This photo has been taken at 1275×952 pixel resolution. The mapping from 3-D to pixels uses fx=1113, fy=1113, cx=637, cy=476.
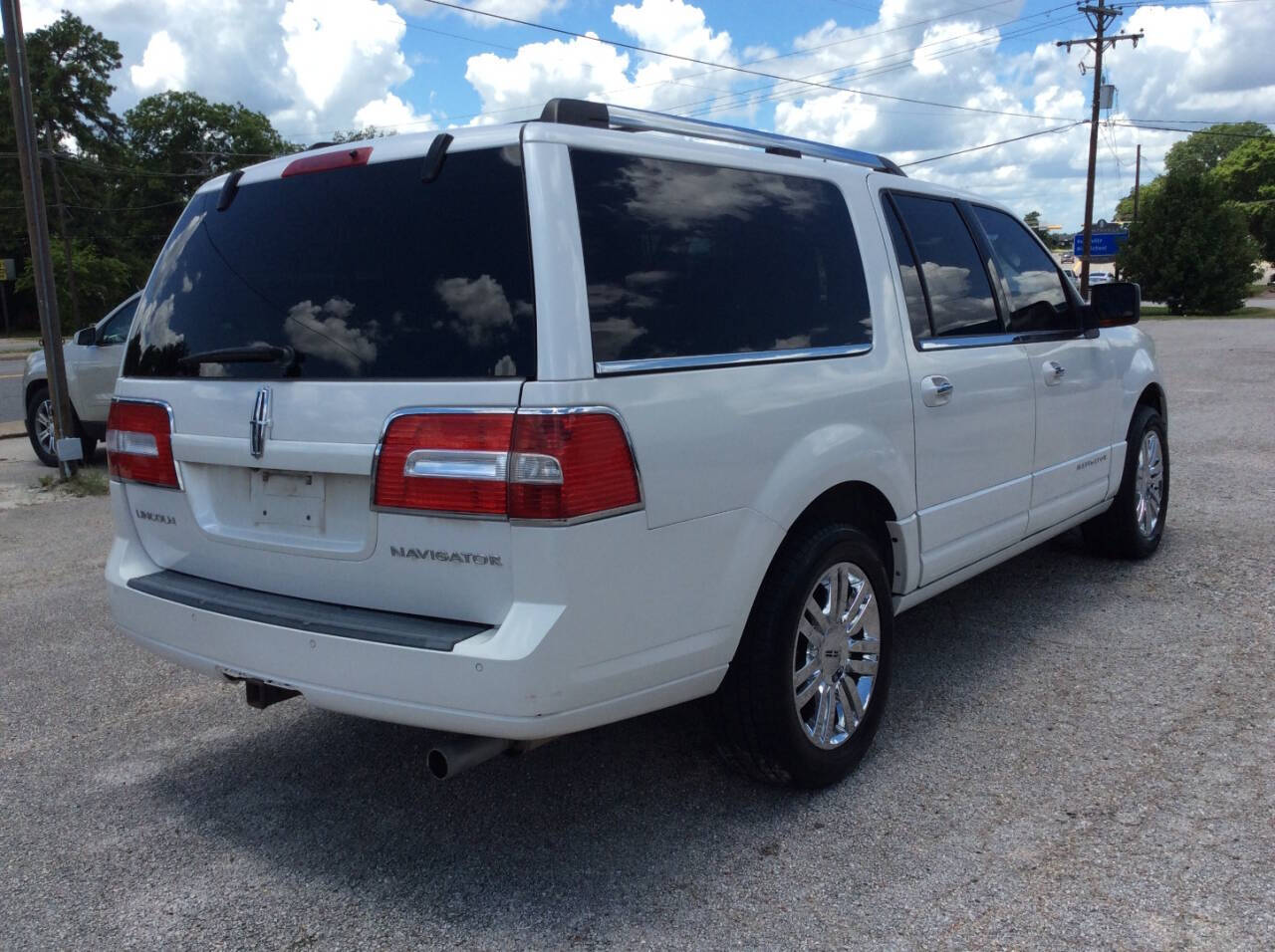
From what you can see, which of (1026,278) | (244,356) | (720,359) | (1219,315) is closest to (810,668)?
(720,359)

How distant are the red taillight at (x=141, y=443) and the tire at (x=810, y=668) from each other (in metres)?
1.76

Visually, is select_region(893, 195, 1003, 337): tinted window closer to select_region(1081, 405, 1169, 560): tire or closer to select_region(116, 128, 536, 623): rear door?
select_region(1081, 405, 1169, 560): tire

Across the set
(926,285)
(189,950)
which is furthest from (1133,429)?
(189,950)

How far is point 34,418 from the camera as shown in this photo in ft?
34.6

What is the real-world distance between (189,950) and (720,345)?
2039 millimetres

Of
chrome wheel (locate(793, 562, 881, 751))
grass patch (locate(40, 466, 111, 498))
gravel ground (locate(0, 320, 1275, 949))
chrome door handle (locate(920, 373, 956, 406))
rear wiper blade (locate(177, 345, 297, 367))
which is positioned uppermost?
rear wiper blade (locate(177, 345, 297, 367))

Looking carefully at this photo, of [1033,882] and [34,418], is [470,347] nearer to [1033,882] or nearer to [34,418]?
[1033,882]

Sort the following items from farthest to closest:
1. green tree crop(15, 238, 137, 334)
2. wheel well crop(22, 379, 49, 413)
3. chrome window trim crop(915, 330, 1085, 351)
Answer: green tree crop(15, 238, 137, 334) < wheel well crop(22, 379, 49, 413) < chrome window trim crop(915, 330, 1085, 351)

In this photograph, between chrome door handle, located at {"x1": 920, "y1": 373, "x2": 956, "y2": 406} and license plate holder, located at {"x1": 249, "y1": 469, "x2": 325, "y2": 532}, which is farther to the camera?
chrome door handle, located at {"x1": 920, "y1": 373, "x2": 956, "y2": 406}

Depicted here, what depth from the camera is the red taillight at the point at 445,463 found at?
2615 mm

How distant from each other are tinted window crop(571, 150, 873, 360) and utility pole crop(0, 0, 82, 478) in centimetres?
757

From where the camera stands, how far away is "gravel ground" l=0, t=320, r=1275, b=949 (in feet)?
9.14

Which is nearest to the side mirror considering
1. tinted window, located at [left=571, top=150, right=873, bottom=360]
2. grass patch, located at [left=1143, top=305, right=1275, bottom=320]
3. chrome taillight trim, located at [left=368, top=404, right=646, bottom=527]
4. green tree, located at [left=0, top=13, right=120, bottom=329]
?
tinted window, located at [left=571, top=150, right=873, bottom=360]

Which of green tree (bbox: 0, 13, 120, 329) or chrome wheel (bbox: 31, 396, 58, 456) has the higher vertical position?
green tree (bbox: 0, 13, 120, 329)
